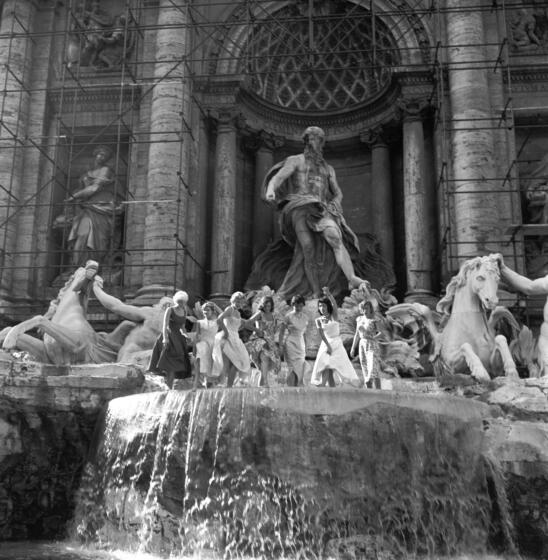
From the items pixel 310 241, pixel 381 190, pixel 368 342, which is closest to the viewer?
pixel 368 342

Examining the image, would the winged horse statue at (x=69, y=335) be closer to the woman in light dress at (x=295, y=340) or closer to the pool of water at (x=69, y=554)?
the woman in light dress at (x=295, y=340)

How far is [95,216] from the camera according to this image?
16.7 metres

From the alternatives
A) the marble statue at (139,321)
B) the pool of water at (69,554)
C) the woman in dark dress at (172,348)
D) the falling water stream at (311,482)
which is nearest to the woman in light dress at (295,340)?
the woman in dark dress at (172,348)

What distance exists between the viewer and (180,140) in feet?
52.5

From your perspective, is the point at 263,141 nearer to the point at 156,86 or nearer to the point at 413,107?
the point at 156,86

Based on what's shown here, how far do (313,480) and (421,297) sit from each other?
314 inches

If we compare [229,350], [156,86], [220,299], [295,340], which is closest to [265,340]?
[295,340]

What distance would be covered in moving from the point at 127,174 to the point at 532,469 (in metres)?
11.3

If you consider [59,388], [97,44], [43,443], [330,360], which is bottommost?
[43,443]

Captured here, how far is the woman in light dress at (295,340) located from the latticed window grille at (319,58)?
29.4 feet

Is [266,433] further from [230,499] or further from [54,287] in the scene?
[54,287]

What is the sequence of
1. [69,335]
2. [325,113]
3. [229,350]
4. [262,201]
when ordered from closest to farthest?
1. [229,350]
2. [69,335]
3. [262,201]
4. [325,113]

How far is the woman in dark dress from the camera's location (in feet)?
34.1

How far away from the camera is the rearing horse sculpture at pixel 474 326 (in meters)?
11.2
